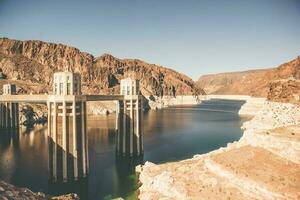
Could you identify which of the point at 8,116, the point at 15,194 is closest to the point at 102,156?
the point at 15,194

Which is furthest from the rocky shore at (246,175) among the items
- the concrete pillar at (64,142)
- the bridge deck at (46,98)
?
the bridge deck at (46,98)

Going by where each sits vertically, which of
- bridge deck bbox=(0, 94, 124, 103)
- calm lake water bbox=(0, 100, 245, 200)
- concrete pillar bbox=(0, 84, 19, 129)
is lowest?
calm lake water bbox=(0, 100, 245, 200)

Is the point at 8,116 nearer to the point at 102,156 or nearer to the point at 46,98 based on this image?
the point at 102,156

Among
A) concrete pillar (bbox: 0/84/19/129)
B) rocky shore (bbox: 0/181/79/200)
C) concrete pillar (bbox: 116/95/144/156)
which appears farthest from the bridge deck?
concrete pillar (bbox: 0/84/19/129)

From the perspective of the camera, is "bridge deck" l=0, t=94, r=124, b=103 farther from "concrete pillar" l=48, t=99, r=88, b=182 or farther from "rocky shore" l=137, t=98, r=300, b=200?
"rocky shore" l=137, t=98, r=300, b=200

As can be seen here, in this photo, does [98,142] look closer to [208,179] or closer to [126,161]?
[126,161]

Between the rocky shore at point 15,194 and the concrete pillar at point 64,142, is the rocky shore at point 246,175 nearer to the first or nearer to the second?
the concrete pillar at point 64,142
